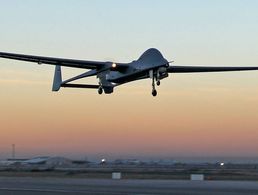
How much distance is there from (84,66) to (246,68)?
1239 cm

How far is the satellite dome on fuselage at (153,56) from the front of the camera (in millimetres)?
38312

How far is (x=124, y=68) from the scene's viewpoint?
4175cm

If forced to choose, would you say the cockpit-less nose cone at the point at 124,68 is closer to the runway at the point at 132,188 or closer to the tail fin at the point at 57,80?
the tail fin at the point at 57,80

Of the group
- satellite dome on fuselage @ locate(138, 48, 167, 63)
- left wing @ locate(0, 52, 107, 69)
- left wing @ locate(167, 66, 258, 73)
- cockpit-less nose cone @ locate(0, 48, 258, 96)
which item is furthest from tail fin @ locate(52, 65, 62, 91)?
satellite dome on fuselage @ locate(138, 48, 167, 63)

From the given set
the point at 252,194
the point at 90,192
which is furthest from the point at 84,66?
the point at 252,194

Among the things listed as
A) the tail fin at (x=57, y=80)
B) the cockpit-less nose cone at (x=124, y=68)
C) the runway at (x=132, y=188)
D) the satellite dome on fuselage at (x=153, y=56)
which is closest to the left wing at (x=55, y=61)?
the cockpit-less nose cone at (x=124, y=68)

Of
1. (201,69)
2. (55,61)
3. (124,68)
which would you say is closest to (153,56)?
(124,68)

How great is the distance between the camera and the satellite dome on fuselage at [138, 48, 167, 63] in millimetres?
38312

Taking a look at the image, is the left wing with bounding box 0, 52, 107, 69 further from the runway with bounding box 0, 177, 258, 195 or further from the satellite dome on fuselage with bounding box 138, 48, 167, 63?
the runway with bounding box 0, 177, 258, 195

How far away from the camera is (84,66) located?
1772 inches

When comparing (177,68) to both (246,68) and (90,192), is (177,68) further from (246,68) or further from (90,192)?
(90,192)

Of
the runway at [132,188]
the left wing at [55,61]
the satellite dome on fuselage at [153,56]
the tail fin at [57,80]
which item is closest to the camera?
the satellite dome on fuselage at [153,56]

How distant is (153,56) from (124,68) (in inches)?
146

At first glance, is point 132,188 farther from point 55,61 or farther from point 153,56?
point 153,56
